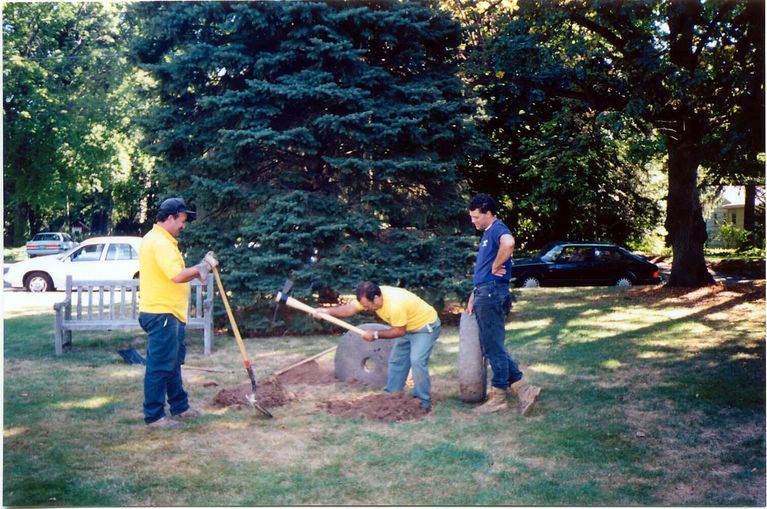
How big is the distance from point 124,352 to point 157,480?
4019 mm

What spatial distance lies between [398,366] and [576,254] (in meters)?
12.1

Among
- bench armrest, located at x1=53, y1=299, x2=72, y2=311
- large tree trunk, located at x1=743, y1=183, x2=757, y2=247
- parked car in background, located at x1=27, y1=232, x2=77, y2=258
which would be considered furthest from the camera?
large tree trunk, located at x1=743, y1=183, x2=757, y2=247

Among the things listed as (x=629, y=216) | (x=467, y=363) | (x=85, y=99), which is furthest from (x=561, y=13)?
(x=629, y=216)

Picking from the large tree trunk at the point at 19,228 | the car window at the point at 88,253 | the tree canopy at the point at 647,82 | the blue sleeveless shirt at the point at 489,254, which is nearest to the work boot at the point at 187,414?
the blue sleeveless shirt at the point at 489,254

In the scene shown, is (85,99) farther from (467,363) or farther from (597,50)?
(467,363)

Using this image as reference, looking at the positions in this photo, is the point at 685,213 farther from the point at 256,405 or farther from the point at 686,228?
the point at 256,405

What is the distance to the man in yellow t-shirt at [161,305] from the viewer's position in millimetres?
5504

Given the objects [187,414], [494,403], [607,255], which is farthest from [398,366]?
[607,255]

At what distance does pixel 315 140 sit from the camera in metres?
10.5

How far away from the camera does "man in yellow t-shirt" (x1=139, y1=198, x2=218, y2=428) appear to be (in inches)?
217

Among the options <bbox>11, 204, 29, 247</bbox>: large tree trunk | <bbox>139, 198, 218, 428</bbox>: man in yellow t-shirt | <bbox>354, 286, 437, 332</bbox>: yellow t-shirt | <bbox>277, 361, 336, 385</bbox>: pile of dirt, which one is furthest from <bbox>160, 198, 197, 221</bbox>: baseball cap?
<bbox>11, 204, 29, 247</bbox>: large tree trunk

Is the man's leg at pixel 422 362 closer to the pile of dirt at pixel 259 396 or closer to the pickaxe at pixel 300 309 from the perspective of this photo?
the pickaxe at pixel 300 309

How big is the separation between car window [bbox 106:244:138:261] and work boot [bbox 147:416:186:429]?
11.6 metres

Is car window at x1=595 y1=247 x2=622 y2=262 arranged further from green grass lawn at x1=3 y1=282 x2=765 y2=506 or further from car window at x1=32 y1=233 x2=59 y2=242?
car window at x1=32 y1=233 x2=59 y2=242
